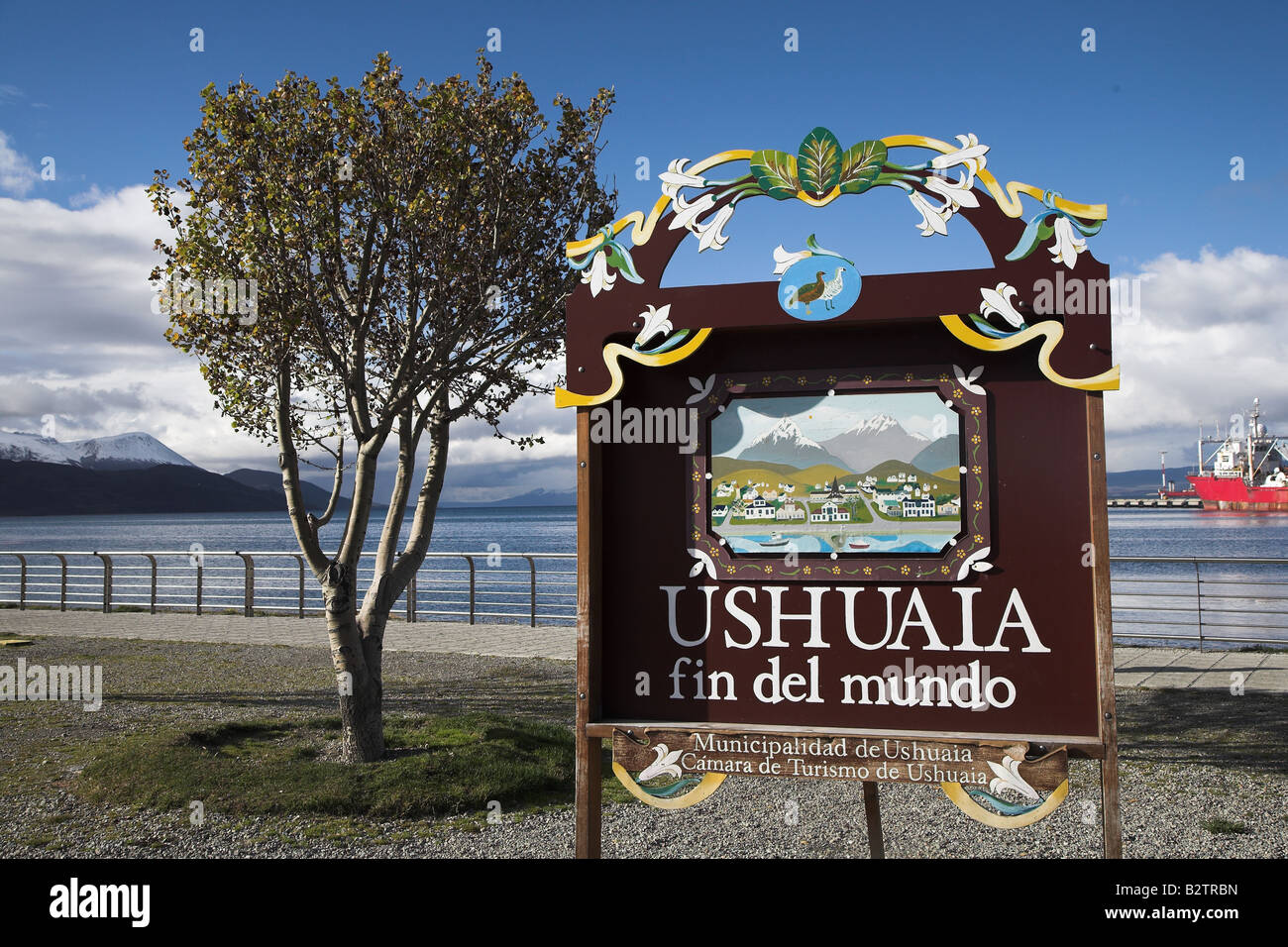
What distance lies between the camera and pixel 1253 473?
2724 inches

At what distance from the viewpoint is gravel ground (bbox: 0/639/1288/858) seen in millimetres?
4363

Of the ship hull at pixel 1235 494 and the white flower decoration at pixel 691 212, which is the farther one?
the ship hull at pixel 1235 494

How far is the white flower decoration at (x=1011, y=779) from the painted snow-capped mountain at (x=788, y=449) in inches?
41.8

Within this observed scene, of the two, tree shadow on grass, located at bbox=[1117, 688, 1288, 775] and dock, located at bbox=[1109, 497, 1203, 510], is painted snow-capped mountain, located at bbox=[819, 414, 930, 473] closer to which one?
tree shadow on grass, located at bbox=[1117, 688, 1288, 775]

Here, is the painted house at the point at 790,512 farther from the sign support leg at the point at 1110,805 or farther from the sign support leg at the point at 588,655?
the sign support leg at the point at 1110,805

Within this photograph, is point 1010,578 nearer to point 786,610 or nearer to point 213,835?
point 786,610

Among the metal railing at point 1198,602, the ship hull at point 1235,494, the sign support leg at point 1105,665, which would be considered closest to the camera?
the sign support leg at point 1105,665

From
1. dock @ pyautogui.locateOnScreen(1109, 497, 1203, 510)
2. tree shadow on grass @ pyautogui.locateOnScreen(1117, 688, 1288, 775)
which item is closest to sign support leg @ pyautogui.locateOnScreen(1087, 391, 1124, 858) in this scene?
tree shadow on grass @ pyautogui.locateOnScreen(1117, 688, 1288, 775)

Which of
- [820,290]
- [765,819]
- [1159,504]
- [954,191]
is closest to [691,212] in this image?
[820,290]

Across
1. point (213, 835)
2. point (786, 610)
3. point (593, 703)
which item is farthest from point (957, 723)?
point (213, 835)

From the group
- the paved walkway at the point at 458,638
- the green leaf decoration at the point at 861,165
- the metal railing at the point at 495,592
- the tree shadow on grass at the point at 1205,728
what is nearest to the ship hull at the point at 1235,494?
the metal railing at the point at 495,592

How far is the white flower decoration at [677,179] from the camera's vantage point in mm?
3162

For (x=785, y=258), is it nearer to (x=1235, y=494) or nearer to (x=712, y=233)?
(x=712, y=233)

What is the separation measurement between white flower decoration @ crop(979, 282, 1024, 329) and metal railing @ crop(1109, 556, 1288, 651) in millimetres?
9057
